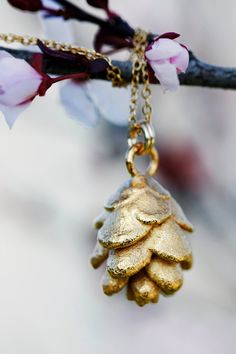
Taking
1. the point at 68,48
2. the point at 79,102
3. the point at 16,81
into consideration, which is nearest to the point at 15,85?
the point at 16,81

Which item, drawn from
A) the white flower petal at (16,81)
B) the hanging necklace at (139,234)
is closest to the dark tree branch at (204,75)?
the hanging necklace at (139,234)

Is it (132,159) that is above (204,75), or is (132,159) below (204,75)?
below

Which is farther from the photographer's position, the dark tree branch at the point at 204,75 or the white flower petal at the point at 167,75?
the dark tree branch at the point at 204,75

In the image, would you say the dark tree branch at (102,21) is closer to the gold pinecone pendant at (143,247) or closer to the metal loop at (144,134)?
the metal loop at (144,134)

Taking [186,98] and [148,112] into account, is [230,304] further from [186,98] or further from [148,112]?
[148,112]

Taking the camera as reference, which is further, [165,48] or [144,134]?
[144,134]

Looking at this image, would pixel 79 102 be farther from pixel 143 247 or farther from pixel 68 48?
pixel 143 247
